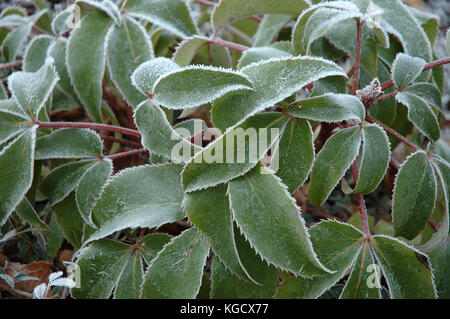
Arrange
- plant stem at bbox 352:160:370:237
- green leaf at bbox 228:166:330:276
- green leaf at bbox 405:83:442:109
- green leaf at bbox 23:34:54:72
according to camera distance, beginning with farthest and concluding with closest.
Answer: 1. green leaf at bbox 23:34:54:72
2. green leaf at bbox 405:83:442:109
3. plant stem at bbox 352:160:370:237
4. green leaf at bbox 228:166:330:276

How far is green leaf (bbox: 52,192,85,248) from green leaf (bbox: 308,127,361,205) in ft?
1.34

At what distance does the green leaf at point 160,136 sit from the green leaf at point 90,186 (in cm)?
12

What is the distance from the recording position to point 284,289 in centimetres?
66

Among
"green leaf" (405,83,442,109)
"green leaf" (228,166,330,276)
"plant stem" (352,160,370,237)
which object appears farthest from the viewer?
"green leaf" (405,83,442,109)

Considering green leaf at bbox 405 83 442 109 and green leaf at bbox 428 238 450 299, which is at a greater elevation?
green leaf at bbox 405 83 442 109

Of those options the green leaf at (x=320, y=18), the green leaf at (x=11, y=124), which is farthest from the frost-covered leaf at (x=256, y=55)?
the green leaf at (x=11, y=124)

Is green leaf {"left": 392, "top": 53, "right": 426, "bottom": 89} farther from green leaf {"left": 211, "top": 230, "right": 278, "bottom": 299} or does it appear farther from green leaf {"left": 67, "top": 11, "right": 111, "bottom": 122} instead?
green leaf {"left": 67, "top": 11, "right": 111, "bottom": 122}

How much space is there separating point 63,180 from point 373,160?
1.71 feet

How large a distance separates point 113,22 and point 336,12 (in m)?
0.42

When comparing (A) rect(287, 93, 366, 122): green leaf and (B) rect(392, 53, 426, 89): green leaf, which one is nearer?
(A) rect(287, 93, 366, 122): green leaf

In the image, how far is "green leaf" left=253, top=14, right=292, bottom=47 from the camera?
949 mm

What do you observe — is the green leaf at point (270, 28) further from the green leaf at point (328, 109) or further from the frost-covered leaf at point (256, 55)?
the green leaf at point (328, 109)

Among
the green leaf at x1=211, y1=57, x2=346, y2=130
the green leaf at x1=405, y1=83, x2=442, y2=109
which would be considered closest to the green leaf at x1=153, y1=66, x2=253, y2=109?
the green leaf at x1=211, y1=57, x2=346, y2=130

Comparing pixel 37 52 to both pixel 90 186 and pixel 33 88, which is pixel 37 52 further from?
pixel 90 186
